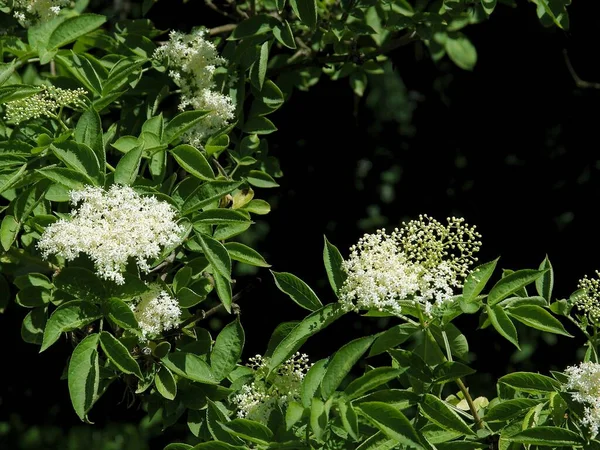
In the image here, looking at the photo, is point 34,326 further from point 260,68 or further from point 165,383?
point 260,68

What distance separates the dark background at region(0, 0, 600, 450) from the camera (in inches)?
137

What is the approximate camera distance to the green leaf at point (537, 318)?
172cm

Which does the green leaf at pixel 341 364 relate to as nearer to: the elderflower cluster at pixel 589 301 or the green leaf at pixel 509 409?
the green leaf at pixel 509 409

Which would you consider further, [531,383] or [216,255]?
[216,255]

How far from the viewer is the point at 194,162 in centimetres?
194

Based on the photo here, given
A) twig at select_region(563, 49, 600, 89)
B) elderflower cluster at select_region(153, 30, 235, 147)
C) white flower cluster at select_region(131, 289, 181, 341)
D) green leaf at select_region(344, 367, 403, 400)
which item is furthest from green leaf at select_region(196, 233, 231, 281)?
twig at select_region(563, 49, 600, 89)

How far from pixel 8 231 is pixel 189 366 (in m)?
0.51

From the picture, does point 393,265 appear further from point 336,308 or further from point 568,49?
point 568,49

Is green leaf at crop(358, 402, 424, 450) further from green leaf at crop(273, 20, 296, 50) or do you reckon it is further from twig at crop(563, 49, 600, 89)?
twig at crop(563, 49, 600, 89)

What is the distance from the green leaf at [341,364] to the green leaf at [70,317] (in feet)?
1.62

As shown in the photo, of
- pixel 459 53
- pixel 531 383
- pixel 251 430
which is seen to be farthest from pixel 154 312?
pixel 459 53

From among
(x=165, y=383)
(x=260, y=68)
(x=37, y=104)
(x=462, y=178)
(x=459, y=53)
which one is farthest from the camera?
(x=462, y=178)

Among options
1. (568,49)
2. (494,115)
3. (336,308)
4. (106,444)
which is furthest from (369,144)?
(336,308)

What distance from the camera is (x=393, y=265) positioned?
1.67 meters
